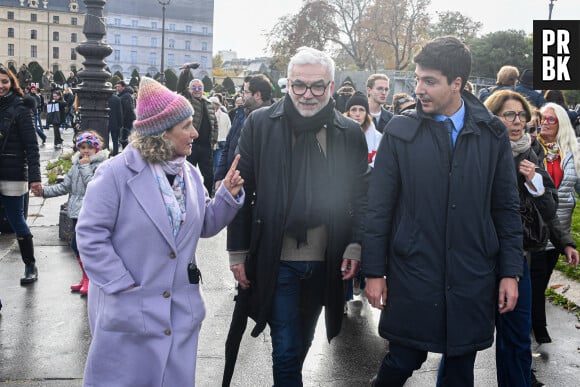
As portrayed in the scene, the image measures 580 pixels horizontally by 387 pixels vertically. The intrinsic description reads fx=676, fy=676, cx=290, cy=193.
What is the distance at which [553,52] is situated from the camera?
35.9 feet

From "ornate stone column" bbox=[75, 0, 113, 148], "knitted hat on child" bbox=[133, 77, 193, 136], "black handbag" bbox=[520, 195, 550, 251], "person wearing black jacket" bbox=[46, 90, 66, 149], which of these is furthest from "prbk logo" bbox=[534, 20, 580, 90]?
"person wearing black jacket" bbox=[46, 90, 66, 149]

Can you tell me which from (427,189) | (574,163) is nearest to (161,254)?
(427,189)

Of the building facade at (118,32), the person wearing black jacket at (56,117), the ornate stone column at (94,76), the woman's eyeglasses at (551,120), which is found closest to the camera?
the woman's eyeglasses at (551,120)

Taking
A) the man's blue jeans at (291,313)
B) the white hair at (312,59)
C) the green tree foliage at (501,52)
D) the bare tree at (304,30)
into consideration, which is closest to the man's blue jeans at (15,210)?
the man's blue jeans at (291,313)

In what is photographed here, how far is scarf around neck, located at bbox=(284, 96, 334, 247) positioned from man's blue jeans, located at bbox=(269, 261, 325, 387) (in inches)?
7.0

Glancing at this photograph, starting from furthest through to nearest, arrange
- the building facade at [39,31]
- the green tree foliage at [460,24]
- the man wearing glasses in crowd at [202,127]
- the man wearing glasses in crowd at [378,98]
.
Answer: the building facade at [39,31]
the green tree foliage at [460,24]
the man wearing glasses in crowd at [202,127]
the man wearing glasses in crowd at [378,98]

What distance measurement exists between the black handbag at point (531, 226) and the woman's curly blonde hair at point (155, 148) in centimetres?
205

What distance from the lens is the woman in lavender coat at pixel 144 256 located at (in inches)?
115

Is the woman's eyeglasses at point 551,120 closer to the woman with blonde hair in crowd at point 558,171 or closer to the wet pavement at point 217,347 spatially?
the woman with blonde hair in crowd at point 558,171

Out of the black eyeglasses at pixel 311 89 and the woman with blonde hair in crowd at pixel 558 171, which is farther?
the woman with blonde hair in crowd at pixel 558 171

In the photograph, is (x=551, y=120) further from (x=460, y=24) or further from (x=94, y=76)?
(x=460, y=24)

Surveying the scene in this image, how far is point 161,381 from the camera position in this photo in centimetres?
301

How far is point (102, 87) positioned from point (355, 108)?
418cm

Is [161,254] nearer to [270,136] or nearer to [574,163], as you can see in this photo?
[270,136]
